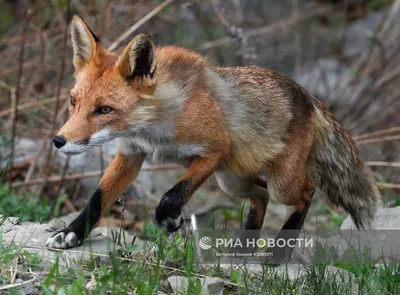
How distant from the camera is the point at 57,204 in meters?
8.45

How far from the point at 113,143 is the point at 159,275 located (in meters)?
2.08

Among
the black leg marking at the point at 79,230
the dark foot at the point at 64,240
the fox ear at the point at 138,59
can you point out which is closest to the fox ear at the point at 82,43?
the fox ear at the point at 138,59

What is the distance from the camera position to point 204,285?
4.55 m

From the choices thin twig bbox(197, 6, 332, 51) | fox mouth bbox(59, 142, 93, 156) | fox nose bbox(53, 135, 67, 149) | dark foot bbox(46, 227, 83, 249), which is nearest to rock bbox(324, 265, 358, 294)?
dark foot bbox(46, 227, 83, 249)

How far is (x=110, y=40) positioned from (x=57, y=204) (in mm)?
2713

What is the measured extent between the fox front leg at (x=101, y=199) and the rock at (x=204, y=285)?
2.86 feet

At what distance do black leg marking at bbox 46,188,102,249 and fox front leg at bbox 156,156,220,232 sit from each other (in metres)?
0.55

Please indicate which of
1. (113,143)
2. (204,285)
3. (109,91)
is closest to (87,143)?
(109,91)

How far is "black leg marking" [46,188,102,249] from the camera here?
5.05m

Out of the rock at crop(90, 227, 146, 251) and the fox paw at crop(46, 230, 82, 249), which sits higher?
the rock at crop(90, 227, 146, 251)

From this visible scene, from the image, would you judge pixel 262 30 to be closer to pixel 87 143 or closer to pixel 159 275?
pixel 87 143

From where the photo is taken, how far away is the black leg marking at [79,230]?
5.05 m

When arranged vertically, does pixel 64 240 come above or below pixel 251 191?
below

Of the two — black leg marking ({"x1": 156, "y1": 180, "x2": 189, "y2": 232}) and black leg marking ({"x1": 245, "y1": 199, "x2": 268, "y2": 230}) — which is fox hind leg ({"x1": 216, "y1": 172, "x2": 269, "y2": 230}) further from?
black leg marking ({"x1": 156, "y1": 180, "x2": 189, "y2": 232})
